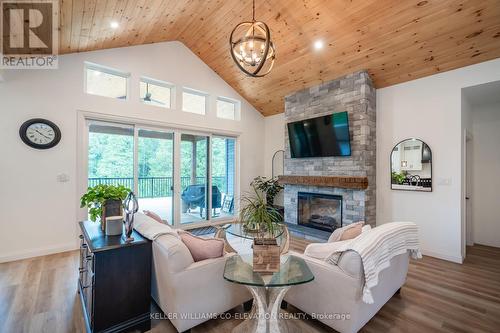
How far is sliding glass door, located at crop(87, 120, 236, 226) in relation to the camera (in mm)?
4336

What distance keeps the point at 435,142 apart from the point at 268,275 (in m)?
3.74

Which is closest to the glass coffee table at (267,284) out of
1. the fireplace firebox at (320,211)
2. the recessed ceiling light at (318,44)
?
the fireplace firebox at (320,211)

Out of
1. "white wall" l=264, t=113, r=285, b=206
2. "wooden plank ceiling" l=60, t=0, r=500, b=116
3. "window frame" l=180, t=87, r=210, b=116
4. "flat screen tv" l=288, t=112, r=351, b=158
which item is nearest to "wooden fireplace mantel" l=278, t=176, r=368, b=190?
"flat screen tv" l=288, t=112, r=351, b=158

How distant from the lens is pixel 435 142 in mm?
3795

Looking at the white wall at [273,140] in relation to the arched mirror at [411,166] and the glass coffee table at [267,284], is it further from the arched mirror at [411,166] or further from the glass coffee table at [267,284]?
the glass coffee table at [267,284]

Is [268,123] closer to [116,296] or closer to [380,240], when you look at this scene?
[380,240]

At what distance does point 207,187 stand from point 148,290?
12.3ft

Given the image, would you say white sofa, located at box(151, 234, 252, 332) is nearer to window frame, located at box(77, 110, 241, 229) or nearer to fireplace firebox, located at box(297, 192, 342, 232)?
window frame, located at box(77, 110, 241, 229)

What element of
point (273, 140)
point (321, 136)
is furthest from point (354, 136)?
point (273, 140)

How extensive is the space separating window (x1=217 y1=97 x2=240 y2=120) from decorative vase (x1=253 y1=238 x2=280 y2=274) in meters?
4.68

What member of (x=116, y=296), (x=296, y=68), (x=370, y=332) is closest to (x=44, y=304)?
(x=116, y=296)

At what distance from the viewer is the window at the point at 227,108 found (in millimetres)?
6005

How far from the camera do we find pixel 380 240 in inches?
76.4

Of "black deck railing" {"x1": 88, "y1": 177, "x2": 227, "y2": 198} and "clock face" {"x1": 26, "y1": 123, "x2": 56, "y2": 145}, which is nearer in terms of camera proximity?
"clock face" {"x1": 26, "y1": 123, "x2": 56, "y2": 145}
